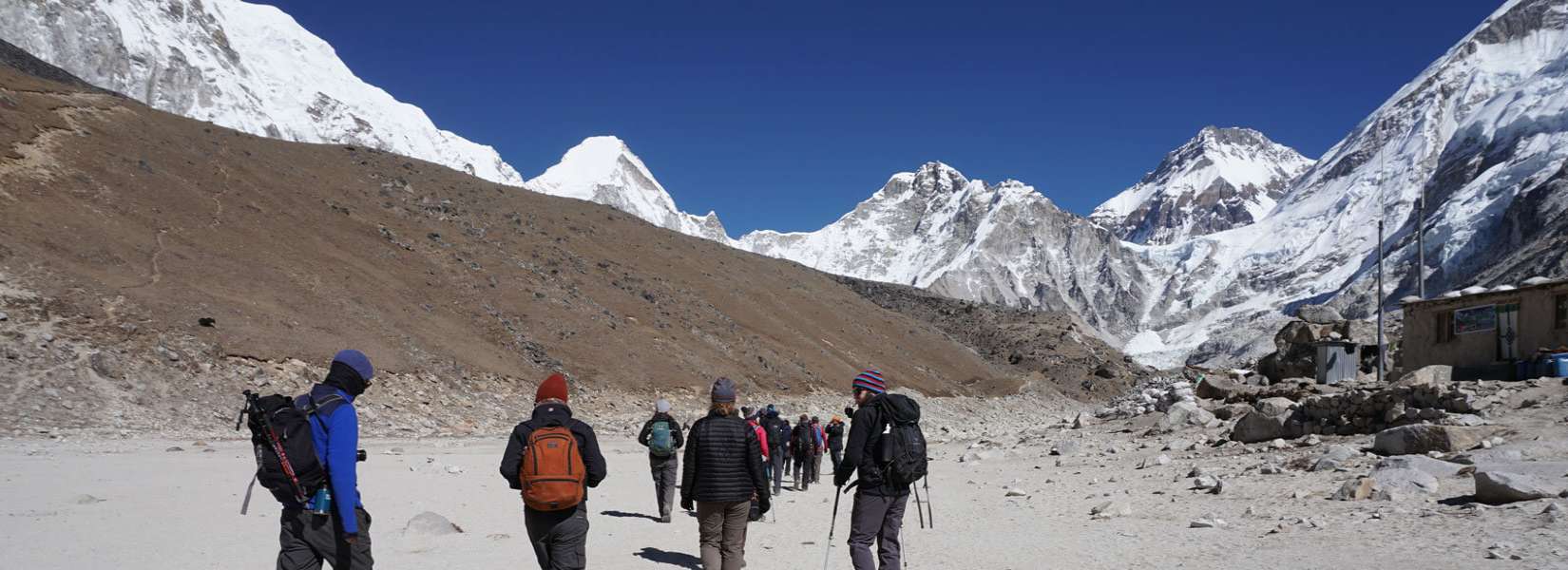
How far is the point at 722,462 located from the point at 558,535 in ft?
5.68

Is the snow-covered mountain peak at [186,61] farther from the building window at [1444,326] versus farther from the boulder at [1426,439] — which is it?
the boulder at [1426,439]

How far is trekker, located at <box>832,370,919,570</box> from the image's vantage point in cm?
709

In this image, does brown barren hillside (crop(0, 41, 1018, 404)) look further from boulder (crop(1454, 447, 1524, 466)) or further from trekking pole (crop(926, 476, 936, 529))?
boulder (crop(1454, 447, 1524, 466))

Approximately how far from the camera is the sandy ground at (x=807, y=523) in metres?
8.56

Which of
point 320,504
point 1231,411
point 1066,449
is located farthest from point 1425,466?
point 1231,411

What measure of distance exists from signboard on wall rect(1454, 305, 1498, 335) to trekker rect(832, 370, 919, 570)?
65.8 feet

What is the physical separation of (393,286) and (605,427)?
12864 millimetres

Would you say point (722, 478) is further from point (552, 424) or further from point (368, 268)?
point (368, 268)

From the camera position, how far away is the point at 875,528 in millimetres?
7262

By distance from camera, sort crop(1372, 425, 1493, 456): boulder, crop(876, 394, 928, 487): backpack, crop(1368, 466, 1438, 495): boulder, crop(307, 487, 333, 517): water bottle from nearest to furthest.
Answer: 1. crop(307, 487, 333, 517): water bottle
2. crop(876, 394, 928, 487): backpack
3. crop(1368, 466, 1438, 495): boulder
4. crop(1372, 425, 1493, 456): boulder

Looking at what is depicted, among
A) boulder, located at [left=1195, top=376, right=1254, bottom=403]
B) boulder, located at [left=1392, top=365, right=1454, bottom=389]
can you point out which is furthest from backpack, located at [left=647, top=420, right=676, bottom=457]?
boulder, located at [left=1195, top=376, right=1254, bottom=403]

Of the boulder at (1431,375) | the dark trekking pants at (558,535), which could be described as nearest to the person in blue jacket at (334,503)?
the dark trekking pants at (558,535)

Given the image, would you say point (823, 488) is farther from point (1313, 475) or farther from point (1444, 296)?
point (1444, 296)

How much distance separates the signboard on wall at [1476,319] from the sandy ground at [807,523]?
7.84 m
